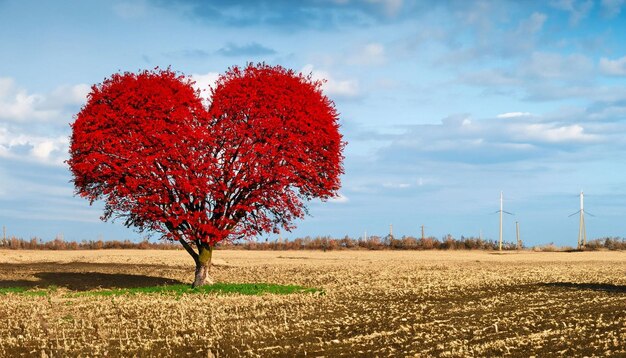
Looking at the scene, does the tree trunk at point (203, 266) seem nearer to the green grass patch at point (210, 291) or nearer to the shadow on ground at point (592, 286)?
the green grass patch at point (210, 291)

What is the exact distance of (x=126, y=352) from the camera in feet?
70.6

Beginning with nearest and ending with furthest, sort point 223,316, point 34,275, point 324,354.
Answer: point 324,354 → point 223,316 → point 34,275

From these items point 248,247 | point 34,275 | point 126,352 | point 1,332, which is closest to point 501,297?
point 126,352

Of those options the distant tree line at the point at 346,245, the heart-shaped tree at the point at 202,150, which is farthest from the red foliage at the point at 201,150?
the distant tree line at the point at 346,245

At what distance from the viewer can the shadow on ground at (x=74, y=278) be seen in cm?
5097

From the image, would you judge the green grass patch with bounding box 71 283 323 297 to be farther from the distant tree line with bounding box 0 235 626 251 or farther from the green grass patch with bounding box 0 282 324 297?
the distant tree line with bounding box 0 235 626 251

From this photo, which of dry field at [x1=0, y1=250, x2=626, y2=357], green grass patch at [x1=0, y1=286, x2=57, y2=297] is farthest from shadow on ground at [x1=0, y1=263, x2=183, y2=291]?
dry field at [x1=0, y1=250, x2=626, y2=357]

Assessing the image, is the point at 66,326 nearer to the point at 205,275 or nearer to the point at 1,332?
the point at 1,332

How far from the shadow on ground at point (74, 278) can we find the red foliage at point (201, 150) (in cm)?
903

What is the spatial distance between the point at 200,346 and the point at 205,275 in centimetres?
2354

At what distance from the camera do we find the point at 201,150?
41.9 metres

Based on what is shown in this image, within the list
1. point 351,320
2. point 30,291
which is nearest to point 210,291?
point 30,291

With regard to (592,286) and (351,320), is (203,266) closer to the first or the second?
(351,320)

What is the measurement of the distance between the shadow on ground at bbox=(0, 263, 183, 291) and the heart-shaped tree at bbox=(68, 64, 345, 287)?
8972 millimetres
